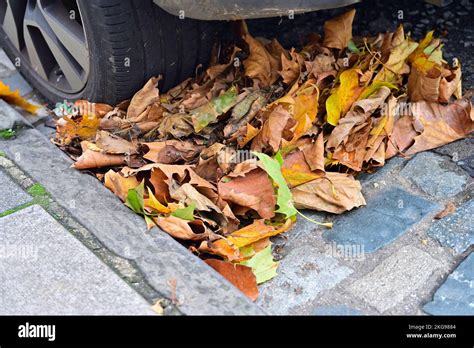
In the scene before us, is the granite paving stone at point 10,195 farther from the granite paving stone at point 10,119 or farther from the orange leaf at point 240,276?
the orange leaf at point 240,276

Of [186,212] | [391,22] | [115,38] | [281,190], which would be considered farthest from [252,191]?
[391,22]

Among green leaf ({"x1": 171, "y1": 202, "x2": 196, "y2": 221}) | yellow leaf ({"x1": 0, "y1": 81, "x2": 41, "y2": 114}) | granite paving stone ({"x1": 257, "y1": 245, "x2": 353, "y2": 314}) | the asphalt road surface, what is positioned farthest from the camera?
the asphalt road surface

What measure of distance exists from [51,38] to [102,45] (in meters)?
0.45

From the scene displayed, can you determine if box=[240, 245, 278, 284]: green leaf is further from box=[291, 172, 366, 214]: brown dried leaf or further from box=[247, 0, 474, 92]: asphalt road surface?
box=[247, 0, 474, 92]: asphalt road surface

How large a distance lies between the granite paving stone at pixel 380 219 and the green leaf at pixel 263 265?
9.0 inches

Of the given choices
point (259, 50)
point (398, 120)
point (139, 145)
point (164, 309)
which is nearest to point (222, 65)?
point (259, 50)

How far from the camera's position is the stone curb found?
2.00m

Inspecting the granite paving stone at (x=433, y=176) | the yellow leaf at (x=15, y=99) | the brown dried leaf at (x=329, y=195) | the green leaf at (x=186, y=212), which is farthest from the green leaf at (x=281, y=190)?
the yellow leaf at (x=15, y=99)

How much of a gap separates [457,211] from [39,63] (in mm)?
1927

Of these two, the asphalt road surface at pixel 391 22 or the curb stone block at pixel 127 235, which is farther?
the asphalt road surface at pixel 391 22

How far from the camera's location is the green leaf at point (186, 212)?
2.25 m

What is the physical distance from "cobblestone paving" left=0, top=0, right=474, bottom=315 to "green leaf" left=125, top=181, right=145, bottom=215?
446 mm

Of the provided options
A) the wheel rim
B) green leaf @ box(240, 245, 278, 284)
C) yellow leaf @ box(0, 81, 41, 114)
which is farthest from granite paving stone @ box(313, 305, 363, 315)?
yellow leaf @ box(0, 81, 41, 114)

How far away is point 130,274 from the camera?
2.11 metres
